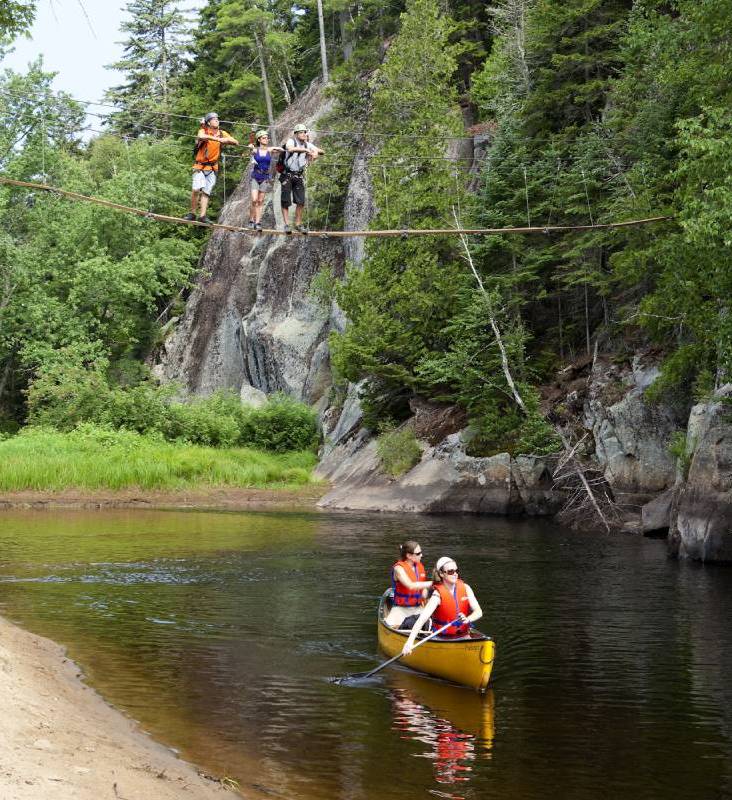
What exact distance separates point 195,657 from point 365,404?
26.0 m

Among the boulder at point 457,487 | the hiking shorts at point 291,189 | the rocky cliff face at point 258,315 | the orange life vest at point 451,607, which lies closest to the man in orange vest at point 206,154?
the hiking shorts at point 291,189

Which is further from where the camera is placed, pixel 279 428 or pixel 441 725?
pixel 279 428

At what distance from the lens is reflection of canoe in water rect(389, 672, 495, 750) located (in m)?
10.2

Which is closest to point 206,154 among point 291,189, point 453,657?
point 291,189

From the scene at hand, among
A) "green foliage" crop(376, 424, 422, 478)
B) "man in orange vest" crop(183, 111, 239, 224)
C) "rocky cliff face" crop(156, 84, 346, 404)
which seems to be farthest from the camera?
"rocky cliff face" crop(156, 84, 346, 404)

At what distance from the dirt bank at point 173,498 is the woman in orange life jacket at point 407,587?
67.3ft

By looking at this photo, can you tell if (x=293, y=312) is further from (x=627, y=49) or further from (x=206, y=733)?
(x=206, y=733)

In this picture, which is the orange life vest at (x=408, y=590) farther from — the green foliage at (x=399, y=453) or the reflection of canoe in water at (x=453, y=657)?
the green foliage at (x=399, y=453)

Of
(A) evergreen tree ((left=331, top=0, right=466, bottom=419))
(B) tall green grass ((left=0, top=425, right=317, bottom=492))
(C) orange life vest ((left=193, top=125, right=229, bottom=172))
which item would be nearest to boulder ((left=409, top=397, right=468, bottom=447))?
(A) evergreen tree ((left=331, top=0, right=466, bottom=419))

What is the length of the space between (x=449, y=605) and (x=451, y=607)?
36 millimetres

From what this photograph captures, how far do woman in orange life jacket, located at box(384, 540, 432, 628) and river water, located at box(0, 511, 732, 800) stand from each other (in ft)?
2.01

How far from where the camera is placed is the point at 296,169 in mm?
17906

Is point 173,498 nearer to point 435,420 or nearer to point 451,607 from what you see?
point 435,420

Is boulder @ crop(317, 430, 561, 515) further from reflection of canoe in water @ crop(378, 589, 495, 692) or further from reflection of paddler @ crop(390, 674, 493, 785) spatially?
reflection of paddler @ crop(390, 674, 493, 785)
